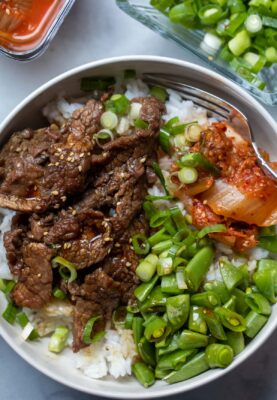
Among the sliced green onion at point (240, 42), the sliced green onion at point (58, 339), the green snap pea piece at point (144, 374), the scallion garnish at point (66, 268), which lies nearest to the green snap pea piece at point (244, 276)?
→ the green snap pea piece at point (144, 374)

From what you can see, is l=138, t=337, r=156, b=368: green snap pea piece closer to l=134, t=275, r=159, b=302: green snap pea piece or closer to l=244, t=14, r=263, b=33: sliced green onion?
l=134, t=275, r=159, b=302: green snap pea piece

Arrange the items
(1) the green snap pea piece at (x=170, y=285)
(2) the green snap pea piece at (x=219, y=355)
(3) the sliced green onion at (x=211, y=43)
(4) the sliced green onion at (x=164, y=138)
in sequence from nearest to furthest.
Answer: (2) the green snap pea piece at (x=219, y=355)
(1) the green snap pea piece at (x=170, y=285)
(4) the sliced green onion at (x=164, y=138)
(3) the sliced green onion at (x=211, y=43)

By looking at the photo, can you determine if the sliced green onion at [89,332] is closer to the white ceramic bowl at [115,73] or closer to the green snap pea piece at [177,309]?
the white ceramic bowl at [115,73]

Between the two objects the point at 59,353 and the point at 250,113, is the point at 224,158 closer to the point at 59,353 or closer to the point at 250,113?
the point at 250,113

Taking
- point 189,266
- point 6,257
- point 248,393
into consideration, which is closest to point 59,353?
point 6,257

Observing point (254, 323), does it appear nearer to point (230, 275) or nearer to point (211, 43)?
point (230, 275)

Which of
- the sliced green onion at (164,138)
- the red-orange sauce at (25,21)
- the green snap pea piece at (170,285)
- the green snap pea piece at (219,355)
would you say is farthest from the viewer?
the red-orange sauce at (25,21)

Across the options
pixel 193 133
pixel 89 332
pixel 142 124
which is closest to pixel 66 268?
pixel 89 332
